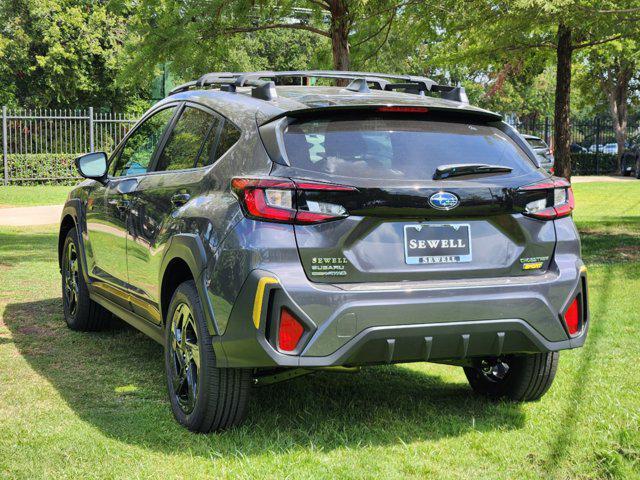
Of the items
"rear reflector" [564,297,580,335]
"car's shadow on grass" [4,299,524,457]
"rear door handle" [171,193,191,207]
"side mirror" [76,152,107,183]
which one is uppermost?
"side mirror" [76,152,107,183]

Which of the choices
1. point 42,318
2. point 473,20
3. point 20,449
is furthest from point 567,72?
point 20,449

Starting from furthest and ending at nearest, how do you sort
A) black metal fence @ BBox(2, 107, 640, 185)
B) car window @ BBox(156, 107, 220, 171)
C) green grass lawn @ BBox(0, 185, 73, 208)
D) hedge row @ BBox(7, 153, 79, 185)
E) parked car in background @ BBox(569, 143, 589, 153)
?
parked car in background @ BBox(569, 143, 589, 153), hedge row @ BBox(7, 153, 79, 185), black metal fence @ BBox(2, 107, 640, 185), green grass lawn @ BBox(0, 185, 73, 208), car window @ BBox(156, 107, 220, 171)

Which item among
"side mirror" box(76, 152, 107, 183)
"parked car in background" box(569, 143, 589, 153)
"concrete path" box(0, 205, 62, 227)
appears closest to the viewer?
"side mirror" box(76, 152, 107, 183)

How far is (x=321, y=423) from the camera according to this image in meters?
4.72

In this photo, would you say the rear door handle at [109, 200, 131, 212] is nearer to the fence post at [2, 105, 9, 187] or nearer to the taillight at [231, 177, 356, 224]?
the taillight at [231, 177, 356, 224]

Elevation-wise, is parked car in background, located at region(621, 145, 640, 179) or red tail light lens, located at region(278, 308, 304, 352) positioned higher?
red tail light lens, located at region(278, 308, 304, 352)

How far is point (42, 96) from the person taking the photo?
120ft

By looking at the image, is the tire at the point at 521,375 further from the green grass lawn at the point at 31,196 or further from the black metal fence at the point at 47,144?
the black metal fence at the point at 47,144

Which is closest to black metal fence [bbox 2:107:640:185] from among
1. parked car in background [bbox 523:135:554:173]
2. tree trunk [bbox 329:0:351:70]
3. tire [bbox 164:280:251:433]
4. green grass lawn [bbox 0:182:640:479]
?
tree trunk [bbox 329:0:351:70]

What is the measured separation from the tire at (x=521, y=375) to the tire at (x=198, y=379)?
1.41 metres

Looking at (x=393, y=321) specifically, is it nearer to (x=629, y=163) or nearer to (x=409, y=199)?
(x=409, y=199)

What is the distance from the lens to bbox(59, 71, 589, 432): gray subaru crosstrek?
4.03m

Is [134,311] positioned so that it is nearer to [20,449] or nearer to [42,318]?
[20,449]

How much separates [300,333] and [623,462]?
4.98 feet
